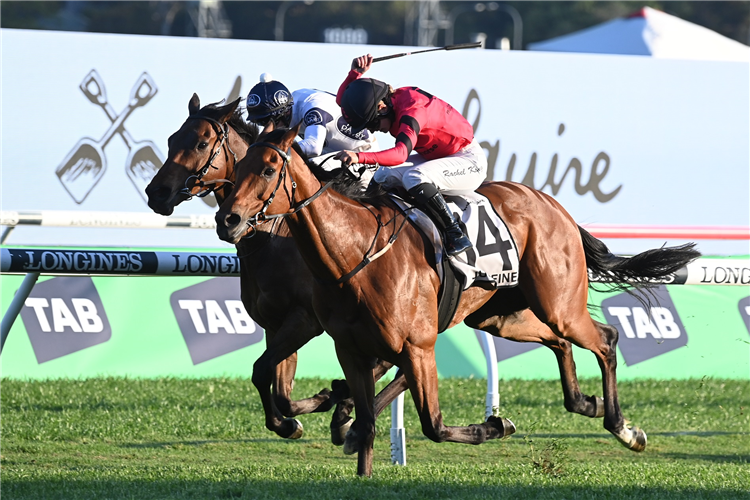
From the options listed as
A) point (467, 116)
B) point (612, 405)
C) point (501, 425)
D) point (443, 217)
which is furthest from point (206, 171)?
point (467, 116)

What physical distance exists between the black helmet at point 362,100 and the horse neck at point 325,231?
39cm

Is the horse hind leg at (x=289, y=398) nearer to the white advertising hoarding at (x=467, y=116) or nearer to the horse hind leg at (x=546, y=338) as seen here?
the horse hind leg at (x=546, y=338)

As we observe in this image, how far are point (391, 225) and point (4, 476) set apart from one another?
7.11 ft

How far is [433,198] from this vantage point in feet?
15.8

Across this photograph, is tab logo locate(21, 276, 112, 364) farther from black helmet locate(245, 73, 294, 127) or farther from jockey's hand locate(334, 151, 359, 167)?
jockey's hand locate(334, 151, 359, 167)

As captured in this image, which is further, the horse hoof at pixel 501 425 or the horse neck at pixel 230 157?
the horse neck at pixel 230 157

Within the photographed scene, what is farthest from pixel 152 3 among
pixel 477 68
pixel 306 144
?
pixel 306 144

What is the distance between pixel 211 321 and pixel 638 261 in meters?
3.33

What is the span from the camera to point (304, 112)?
560 cm

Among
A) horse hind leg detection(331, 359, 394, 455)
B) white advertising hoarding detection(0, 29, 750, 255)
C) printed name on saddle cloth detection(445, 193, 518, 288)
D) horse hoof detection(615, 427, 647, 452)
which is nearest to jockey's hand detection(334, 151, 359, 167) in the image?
printed name on saddle cloth detection(445, 193, 518, 288)

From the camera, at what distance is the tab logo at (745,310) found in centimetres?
837

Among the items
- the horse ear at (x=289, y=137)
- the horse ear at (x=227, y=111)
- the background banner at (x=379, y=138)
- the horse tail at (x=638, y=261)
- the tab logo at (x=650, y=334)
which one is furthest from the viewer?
the tab logo at (x=650, y=334)

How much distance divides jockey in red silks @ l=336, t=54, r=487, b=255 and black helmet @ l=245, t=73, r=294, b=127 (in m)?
0.44

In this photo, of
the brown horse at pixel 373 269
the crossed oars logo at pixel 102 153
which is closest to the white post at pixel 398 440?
the brown horse at pixel 373 269
